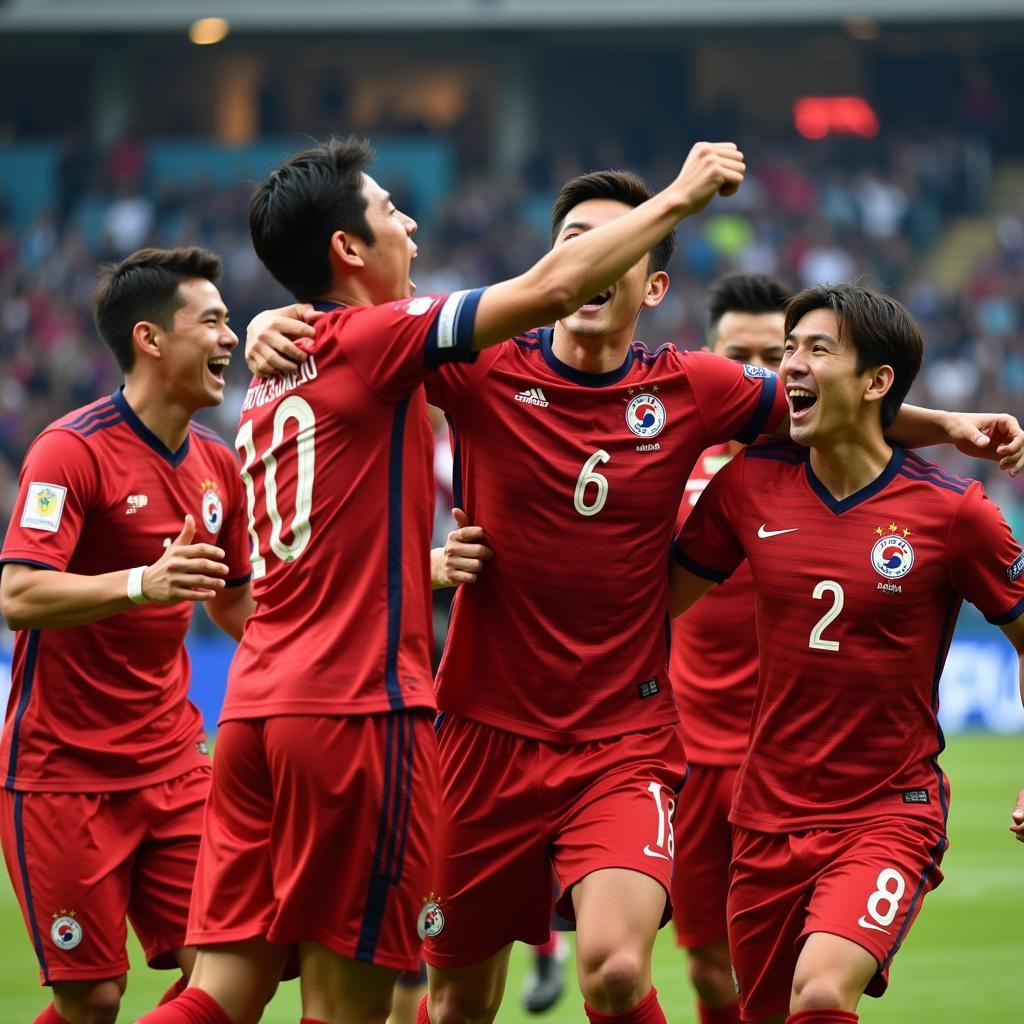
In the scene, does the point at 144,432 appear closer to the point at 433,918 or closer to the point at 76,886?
the point at 76,886

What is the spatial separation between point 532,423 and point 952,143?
25.2 m

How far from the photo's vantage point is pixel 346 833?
13.6ft

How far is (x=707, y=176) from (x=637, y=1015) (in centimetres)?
214

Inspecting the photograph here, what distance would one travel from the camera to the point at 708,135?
29797 mm

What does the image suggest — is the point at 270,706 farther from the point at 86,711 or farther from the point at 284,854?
the point at 86,711

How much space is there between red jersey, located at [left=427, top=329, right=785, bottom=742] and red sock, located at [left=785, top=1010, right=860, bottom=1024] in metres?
0.90

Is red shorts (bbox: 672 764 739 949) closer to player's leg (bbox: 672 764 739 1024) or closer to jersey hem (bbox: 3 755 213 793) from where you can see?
player's leg (bbox: 672 764 739 1024)

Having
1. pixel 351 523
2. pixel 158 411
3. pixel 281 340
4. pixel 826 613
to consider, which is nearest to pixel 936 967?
pixel 826 613

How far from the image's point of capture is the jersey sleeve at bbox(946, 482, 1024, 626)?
4805 mm

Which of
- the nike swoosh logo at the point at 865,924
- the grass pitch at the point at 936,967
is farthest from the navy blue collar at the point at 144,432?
the nike swoosh logo at the point at 865,924

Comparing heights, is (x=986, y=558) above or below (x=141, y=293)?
below

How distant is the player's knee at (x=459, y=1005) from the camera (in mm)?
5000

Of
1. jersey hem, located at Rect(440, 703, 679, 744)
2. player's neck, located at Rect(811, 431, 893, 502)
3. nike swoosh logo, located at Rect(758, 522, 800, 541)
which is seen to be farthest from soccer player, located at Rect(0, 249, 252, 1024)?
player's neck, located at Rect(811, 431, 893, 502)

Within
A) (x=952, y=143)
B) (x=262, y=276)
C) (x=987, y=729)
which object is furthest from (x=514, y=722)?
(x=952, y=143)
